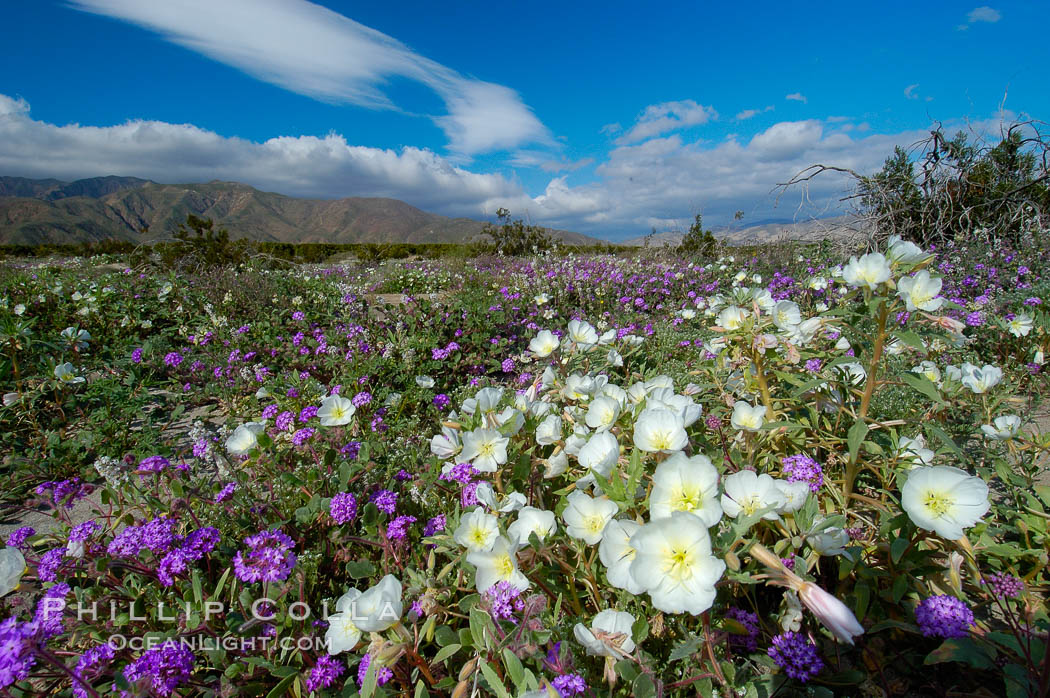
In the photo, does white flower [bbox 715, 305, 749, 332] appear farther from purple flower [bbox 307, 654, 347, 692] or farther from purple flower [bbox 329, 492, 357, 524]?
purple flower [bbox 307, 654, 347, 692]

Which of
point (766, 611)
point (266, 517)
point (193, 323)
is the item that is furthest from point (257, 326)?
point (766, 611)

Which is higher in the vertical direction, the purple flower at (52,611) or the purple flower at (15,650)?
the purple flower at (15,650)

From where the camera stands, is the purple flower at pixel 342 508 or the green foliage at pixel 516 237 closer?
the purple flower at pixel 342 508

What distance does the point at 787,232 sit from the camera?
8.16 metres

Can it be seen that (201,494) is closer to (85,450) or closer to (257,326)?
(85,450)

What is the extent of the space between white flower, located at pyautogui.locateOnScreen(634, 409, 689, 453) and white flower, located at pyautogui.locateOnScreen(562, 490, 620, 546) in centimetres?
17

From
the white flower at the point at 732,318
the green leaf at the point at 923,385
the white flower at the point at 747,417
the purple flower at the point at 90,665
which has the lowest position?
the purple flower at the point at 90,665

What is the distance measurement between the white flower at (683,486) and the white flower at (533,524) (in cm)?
35

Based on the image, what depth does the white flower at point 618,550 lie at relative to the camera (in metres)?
0.93

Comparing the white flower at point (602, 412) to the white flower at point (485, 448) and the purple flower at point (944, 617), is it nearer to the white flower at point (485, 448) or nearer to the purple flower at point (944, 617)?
the white flower at point (485, 448)

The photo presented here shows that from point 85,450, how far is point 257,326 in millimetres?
1913

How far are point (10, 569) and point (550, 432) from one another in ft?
4.91

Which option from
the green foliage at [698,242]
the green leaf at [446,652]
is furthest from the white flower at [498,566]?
the green foliage at [698,242]

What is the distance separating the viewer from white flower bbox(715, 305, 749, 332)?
1.84 m
